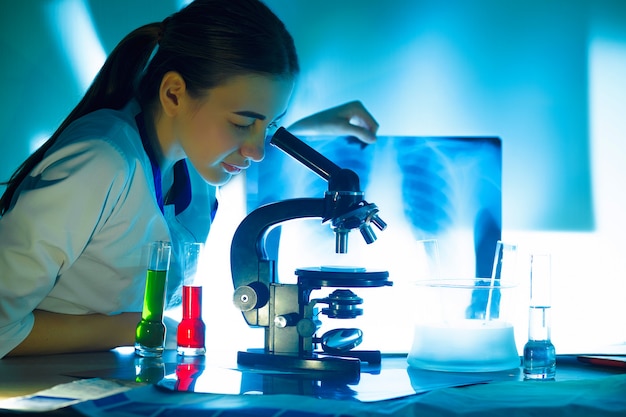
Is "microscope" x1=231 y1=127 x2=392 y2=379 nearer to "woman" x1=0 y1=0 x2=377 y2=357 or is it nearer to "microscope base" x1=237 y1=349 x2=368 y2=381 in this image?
"microscope base" x1=237 y1=349 x2=368 y2=381

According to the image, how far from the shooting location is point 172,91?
1.63 metres

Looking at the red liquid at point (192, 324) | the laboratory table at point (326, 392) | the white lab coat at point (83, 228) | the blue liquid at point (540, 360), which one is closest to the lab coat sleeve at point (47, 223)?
the white lab coat at point (83, 228)

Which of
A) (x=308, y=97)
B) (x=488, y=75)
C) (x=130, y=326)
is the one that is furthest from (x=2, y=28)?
(x=488, y=75)

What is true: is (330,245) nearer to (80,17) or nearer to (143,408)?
(80,17)

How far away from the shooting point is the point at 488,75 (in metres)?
2.45

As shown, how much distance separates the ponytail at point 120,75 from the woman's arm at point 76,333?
0.35m

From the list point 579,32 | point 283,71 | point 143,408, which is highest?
point 579,32

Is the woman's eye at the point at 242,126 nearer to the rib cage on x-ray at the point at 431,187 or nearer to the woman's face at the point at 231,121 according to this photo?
the woman's face at the point at 231,121

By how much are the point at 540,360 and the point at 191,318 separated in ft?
2.02

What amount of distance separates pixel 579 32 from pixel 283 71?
131 cm

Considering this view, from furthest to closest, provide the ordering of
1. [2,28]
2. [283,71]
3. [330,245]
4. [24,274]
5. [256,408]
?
[2,28] → [330,245] → [283,71] → [24,274] → [256,408]

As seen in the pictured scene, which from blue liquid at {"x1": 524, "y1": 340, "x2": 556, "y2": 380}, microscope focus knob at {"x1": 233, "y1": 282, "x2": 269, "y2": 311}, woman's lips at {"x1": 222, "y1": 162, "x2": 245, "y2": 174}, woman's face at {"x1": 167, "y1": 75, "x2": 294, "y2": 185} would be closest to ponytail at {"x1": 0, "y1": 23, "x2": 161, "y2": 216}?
woman's face at {"x1": 167, "y1": 75, "x2": 294, "y2": 185}

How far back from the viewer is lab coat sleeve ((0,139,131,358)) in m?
1.29

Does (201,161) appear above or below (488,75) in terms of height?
below
